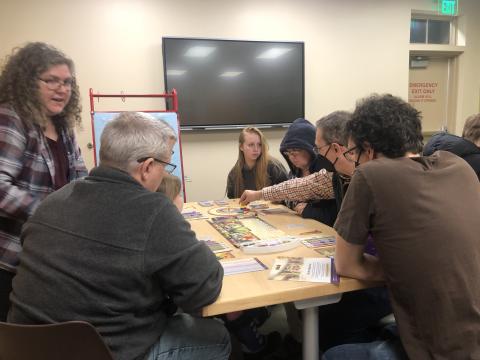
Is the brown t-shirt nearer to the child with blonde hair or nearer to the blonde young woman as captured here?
the child with blonde hair

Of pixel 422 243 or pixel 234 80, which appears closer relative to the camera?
pixel 422 243

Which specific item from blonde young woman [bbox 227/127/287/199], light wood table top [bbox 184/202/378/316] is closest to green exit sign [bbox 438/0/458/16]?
blonde young woman [bbox 227/127/287/199]

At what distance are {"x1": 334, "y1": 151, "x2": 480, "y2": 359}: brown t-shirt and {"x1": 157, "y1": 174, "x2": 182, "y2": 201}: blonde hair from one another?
0.79m

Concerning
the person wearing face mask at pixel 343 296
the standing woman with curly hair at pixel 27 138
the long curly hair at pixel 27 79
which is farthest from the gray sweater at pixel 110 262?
the person wearing face mask at pixel 343 296

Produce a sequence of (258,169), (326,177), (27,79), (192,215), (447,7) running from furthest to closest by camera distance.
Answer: (447,7), (258,169), (192,215), (326,177), (27,79)

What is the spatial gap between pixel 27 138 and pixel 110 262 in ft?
2.56

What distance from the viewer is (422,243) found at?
3.18ft

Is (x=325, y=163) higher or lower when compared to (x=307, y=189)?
higher

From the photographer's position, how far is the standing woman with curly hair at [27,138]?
4.21 ft

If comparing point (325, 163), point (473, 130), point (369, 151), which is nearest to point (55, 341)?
point (369, 151)

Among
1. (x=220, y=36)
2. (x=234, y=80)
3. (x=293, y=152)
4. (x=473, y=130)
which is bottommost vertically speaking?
(x=293, y=152)

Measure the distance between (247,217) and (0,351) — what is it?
53.0 inches

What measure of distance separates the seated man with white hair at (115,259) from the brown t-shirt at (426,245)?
49cm

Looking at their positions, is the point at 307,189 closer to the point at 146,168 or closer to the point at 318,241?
the point at 318,241
